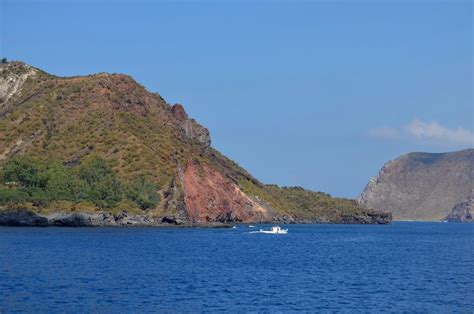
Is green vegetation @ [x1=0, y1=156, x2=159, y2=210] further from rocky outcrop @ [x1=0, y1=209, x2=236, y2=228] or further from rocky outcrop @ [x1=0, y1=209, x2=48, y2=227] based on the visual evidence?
rocky outcrop @ [x1=0, y1=209, x2=48, y2=227]

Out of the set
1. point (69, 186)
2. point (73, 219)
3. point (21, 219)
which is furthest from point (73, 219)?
point (69, 186)

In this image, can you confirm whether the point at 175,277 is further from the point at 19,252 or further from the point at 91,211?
the point at 91,211

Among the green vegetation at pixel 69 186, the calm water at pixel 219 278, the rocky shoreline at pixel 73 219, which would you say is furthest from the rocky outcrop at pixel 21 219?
the calm water at pixel 219 278

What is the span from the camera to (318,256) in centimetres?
10981

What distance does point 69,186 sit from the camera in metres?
179

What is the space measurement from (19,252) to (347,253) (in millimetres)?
48720

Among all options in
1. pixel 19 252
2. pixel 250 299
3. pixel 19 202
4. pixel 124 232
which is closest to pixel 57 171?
pixel 19 202

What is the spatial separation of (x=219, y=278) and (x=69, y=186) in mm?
108997

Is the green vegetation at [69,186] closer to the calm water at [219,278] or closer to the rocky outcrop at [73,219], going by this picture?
the rocky outcrop at [73,219]

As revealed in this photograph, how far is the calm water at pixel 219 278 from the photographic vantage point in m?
59.8

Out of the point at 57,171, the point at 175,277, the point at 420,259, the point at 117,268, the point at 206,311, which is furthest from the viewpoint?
the point at 57,171

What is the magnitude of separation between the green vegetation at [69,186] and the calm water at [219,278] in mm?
48397

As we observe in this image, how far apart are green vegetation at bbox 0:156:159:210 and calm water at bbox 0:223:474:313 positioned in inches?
1905

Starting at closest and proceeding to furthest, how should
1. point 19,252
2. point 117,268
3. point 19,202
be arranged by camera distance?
point 117,268 → point 19,252 → point 19,202
